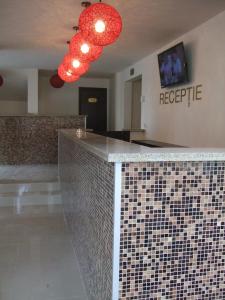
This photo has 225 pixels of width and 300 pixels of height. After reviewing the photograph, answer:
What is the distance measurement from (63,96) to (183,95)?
18.4 feet

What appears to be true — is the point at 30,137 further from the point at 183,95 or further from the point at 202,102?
the point at 202,102

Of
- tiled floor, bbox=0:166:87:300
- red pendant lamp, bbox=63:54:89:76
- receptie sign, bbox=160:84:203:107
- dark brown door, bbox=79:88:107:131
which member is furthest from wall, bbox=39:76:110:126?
red pendant lamp, bbox=63:54:89:76

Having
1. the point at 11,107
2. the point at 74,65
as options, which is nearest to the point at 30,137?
the point at 74,65

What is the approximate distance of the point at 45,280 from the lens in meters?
2.22

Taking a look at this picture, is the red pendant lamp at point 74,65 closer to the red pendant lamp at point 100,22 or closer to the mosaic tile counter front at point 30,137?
the red pendant lamp at point 100,22

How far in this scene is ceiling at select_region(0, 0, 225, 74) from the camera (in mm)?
3345

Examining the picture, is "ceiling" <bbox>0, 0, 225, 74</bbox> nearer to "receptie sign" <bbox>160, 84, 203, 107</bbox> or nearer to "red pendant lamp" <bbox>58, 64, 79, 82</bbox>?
"red pendant lamp" <bbox>58, 64, 79, 82</bbox>

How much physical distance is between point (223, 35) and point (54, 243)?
2.90 m

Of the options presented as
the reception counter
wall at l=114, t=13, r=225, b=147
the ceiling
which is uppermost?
the ceiling

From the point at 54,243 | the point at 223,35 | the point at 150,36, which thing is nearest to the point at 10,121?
the point at 150,36

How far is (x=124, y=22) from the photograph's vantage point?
3.89 meters

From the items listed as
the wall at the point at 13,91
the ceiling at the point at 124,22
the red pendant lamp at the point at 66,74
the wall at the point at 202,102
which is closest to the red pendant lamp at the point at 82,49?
the ceiling at the point at 124,22

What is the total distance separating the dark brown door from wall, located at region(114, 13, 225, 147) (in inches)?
156

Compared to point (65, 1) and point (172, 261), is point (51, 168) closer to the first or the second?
point (65, 1)
